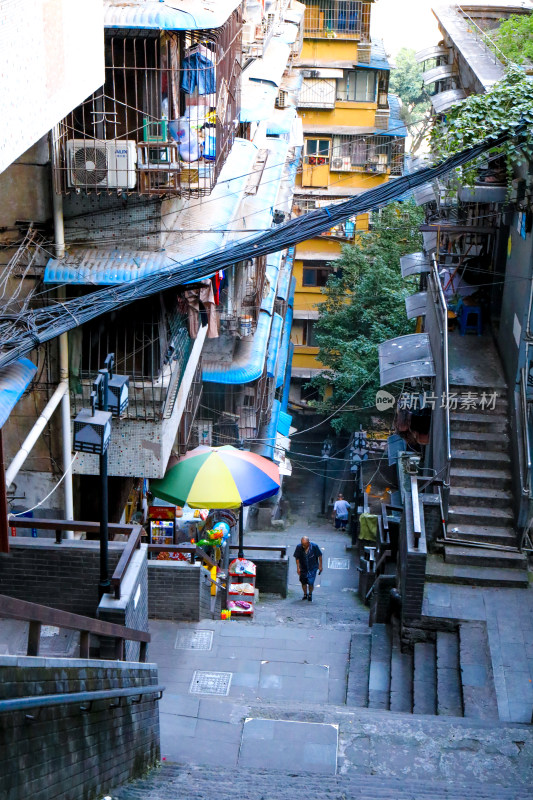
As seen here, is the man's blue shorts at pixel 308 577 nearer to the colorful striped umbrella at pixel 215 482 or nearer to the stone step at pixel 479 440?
the colorful striped umbrella at pixel 215 482

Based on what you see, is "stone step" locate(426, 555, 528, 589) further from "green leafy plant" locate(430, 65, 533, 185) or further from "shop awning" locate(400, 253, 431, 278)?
"shop awning" locate(400, 253, 431, 278)

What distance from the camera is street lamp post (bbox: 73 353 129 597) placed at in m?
7.74

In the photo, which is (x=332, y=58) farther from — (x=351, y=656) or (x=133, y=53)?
(x=351, y=656)

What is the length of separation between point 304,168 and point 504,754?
107ft

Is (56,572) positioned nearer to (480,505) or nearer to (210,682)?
(210,682)

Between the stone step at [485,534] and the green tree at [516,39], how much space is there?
834 centimetres

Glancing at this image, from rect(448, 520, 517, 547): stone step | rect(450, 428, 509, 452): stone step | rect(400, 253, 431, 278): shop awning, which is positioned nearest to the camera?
rect(448, 520, 517, 547): stone step

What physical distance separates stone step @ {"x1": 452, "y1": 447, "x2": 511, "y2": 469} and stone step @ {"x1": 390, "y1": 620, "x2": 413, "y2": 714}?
10.5 feet

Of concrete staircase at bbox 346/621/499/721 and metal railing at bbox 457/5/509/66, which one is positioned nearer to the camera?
concrete staircase at bbox 346/621/499/721

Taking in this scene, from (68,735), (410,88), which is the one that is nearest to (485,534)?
(68,735)

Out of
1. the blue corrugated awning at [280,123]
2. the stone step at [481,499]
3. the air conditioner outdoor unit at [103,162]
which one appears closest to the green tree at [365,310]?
the blue corrugated awning at [280,123]

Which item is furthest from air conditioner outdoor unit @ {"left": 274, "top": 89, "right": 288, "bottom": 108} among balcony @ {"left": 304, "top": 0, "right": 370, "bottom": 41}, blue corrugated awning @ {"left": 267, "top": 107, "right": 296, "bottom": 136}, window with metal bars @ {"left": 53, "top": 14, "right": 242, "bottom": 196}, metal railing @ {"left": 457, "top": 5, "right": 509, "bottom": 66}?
window with metal bars @ {"left": 53, "top": 14, "right": 242, "bottom": 196}

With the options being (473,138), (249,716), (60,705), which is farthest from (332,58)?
(60,705)

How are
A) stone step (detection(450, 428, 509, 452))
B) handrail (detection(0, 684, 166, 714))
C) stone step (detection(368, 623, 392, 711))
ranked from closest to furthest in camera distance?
handrail (detection(0, 684, 166, 714))
stone step (detection(368, 623, 392, 711))
stone step (detection(450, 428, 509, 452))
